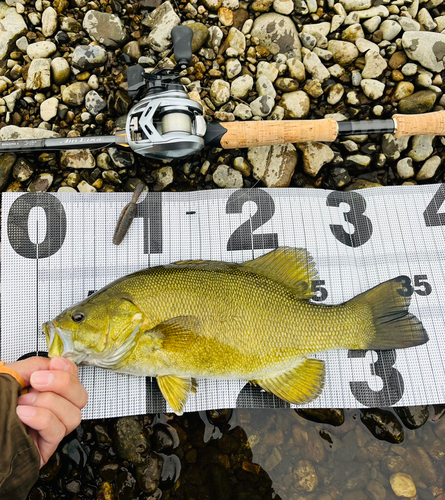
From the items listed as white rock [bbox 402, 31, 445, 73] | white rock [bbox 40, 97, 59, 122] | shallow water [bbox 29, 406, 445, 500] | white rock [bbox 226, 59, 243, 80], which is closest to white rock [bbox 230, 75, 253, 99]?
white rock [bbox 226, 59, 243, 80]

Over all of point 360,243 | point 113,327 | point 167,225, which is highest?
point 167,225

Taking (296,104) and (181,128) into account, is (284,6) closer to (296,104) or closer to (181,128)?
(296,104)

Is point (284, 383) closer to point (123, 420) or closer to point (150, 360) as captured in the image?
point (150, 360)

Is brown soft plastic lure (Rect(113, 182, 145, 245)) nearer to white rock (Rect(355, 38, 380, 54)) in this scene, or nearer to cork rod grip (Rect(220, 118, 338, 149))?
cork rod grip (Rect(220, 118, 338, 149))

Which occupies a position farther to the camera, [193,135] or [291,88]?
[291,88]

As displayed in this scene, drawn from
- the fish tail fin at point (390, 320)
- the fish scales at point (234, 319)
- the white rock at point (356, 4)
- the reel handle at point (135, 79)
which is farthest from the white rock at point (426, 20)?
the fish scales at point (234, 319)

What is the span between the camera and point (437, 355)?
2.97 meters

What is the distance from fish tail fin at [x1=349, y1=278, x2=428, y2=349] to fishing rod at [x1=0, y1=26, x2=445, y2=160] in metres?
1.32

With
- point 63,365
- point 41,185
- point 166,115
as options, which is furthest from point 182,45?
point 63,365

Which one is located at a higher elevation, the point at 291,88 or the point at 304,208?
the point at 291,88

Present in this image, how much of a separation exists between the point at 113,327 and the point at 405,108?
3.15 m

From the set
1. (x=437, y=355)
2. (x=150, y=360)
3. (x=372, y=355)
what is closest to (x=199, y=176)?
(x=150, y=360)

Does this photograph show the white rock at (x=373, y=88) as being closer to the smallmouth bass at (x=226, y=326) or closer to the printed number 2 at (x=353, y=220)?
the printed number 2 at (x=353, y=220)

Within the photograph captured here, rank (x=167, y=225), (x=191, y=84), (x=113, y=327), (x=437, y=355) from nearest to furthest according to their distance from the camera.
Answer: (x=113, y=327) < (x=437, y=355) < (x=167, y=225) < (x=191, y=84)
